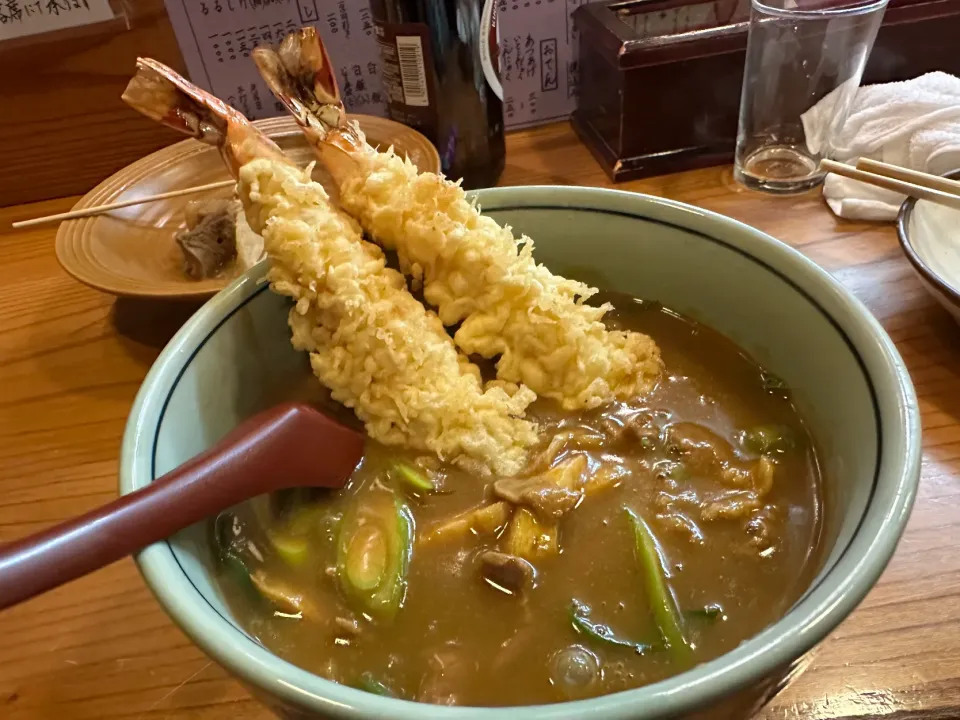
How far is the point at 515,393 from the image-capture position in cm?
98

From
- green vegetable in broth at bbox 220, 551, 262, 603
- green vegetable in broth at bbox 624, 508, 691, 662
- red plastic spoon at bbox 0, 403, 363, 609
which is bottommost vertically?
green vegetable in broth at bbox 624, 508, 691, 662

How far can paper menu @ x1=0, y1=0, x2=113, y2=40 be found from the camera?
57.7 inches

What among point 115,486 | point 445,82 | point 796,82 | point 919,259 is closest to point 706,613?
point 919,259

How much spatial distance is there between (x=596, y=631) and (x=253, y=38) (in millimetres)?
1468

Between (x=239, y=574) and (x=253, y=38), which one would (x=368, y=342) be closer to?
(x=239, y=574)

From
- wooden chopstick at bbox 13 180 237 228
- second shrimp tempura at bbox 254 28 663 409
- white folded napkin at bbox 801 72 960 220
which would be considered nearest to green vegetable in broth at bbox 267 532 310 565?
second shrimp tempura at bbox 254 28 663 409

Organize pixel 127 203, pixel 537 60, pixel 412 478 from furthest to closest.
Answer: pixel 537 60
pixel 127 203
pixel 412 478

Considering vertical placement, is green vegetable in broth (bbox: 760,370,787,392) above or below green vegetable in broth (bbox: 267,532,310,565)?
above

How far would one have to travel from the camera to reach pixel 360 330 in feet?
3.01

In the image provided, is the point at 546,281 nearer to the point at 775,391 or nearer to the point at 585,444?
the point at 585,444

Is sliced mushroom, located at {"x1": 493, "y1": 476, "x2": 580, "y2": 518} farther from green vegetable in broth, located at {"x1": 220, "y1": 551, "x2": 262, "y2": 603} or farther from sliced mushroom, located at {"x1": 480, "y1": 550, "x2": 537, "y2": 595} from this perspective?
green vegetable in broth, located at {"x1": 220, "y1": 551, "x2": 262, "y2": 603}

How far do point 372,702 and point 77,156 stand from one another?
162cm

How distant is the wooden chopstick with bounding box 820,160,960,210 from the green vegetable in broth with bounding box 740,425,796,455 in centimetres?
51

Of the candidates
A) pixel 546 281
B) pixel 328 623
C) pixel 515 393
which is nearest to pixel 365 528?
pixel 328 623
